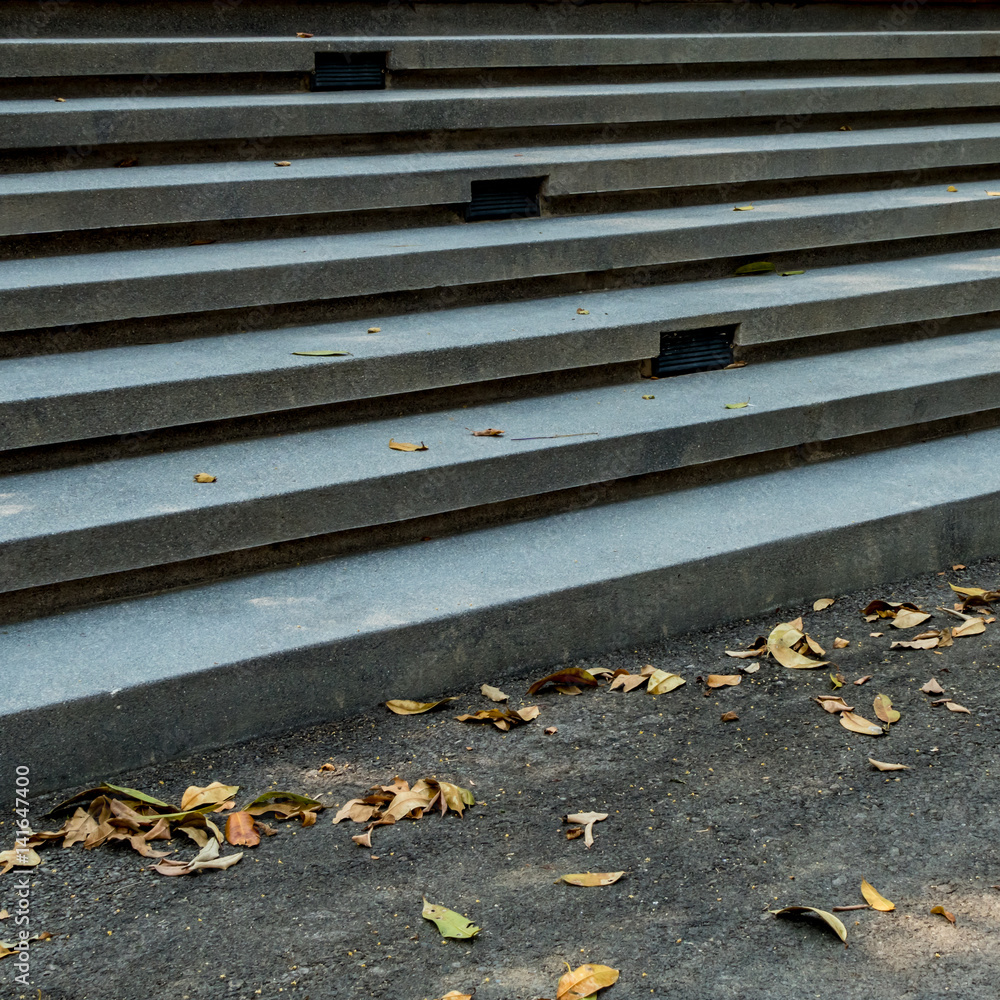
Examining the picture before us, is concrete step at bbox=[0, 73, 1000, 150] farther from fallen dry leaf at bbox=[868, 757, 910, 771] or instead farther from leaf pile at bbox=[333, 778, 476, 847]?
fallen dry leaf at bbox=[868, 757, 910, 771]

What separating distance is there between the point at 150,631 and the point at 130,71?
2.77 m

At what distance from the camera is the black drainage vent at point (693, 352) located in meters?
4.33

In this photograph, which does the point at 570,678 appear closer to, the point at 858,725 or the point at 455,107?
the point at 858,725

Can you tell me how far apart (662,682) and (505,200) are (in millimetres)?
2436

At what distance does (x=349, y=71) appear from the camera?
5.07 m

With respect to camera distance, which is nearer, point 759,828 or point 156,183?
point 759,828

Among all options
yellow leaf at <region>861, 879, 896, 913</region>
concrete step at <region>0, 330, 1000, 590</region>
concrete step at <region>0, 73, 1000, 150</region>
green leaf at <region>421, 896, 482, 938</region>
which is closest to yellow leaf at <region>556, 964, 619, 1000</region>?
green leaf at <region>421, 896, 482, 938</region>

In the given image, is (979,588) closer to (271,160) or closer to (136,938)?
(136,938)

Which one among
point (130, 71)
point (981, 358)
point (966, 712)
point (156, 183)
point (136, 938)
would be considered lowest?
point (136, 938)

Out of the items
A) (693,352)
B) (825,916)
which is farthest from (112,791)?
(693,352)

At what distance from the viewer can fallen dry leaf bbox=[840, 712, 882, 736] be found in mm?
3018

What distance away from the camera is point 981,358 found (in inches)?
182

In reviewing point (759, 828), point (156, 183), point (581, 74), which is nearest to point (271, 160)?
point (156, 183)

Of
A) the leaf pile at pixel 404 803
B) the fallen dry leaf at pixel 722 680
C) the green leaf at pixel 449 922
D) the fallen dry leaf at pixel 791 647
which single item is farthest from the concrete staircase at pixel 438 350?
the green leaf at pixel 449 922
